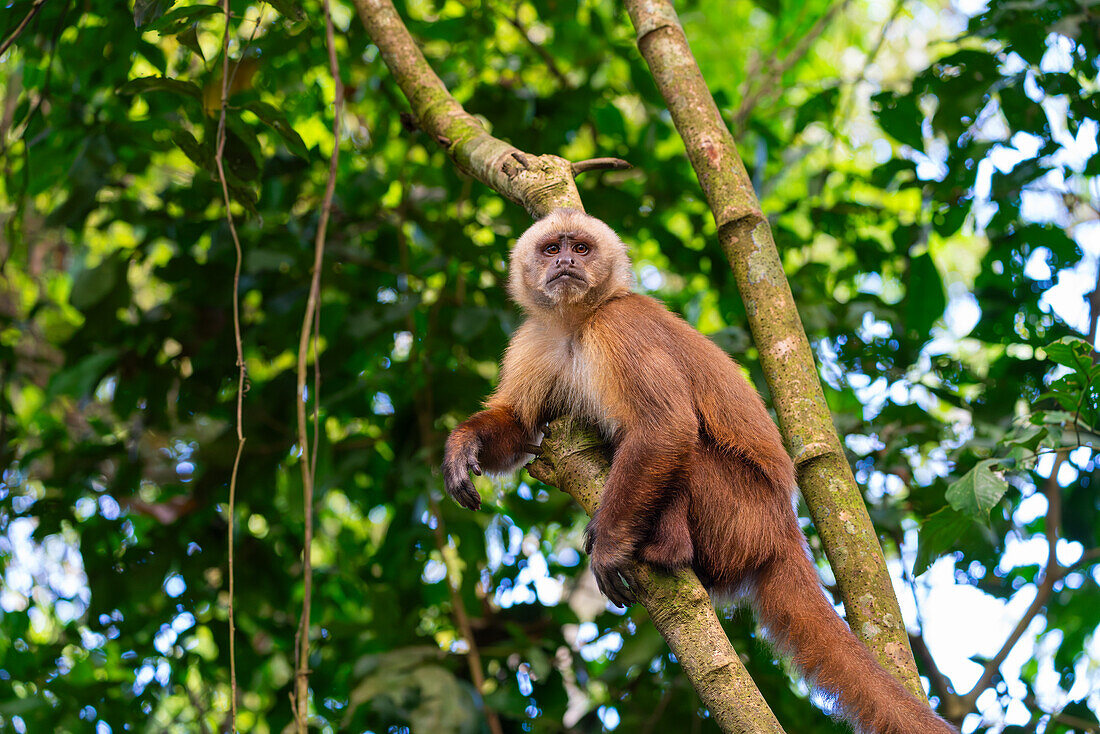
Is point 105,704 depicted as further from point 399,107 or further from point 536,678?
point 399,107

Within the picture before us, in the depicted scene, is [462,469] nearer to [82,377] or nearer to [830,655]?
[830,655]

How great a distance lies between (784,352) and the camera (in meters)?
3.06

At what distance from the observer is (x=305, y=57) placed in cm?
544

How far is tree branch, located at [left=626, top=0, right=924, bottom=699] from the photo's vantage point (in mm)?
2764

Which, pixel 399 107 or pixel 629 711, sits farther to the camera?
pixel 399 107

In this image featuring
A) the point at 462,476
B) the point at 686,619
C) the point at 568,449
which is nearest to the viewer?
the point at 686,619

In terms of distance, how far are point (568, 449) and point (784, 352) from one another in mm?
842

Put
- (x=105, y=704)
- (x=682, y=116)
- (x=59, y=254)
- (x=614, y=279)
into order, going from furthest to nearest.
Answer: (x=59, y=254), (x=105, y=704), (x=614, y=279), (x=682, y=116)

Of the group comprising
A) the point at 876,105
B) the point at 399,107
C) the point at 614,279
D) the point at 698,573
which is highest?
the point at 876,105

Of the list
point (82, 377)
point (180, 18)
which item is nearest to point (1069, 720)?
point (180, 18)

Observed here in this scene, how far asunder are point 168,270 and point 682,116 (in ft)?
11.0

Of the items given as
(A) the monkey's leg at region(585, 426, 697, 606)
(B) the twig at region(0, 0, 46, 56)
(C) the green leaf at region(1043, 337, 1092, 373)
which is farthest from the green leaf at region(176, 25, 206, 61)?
(C) the green leaf at region(1043, 337, 1092, 373)

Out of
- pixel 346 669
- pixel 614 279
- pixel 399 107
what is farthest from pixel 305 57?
pixel 346 669

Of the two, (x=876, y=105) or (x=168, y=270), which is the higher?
(x=876, y=105)
